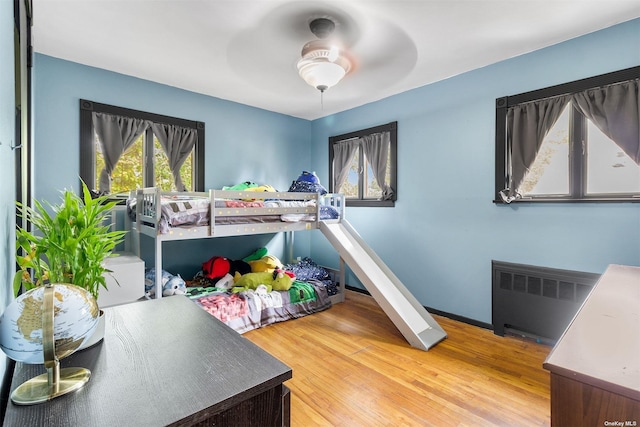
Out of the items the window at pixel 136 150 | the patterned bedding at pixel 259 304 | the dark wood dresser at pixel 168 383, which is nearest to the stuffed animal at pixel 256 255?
the patterned bedding at pixel 259 304

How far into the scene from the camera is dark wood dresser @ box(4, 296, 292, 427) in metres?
0.62

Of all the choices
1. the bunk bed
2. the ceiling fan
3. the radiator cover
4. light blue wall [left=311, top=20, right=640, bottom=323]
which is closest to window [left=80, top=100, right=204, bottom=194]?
the bunk bed

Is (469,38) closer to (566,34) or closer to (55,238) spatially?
(566,34)

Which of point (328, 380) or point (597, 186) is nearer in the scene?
point (328, 380)

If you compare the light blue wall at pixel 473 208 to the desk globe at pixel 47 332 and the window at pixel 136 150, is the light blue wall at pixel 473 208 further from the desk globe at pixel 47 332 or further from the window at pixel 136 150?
the desk globe at pixel 47 332

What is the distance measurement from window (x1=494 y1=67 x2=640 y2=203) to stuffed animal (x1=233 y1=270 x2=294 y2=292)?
6.99ft

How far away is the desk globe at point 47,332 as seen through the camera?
612mm

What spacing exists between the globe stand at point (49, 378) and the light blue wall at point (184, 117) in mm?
2644

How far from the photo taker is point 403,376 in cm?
208

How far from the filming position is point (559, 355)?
793 millimetres

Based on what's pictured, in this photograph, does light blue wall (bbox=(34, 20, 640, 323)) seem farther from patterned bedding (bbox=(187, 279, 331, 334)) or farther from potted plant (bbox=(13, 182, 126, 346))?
potted plant (bbox=(13, 182, 126, 346))

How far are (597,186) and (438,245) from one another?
1.34 meters

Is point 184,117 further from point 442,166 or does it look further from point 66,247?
point 66,247

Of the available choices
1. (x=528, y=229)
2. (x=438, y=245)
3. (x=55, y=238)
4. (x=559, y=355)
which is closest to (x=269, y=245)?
(x=438, y=245)
